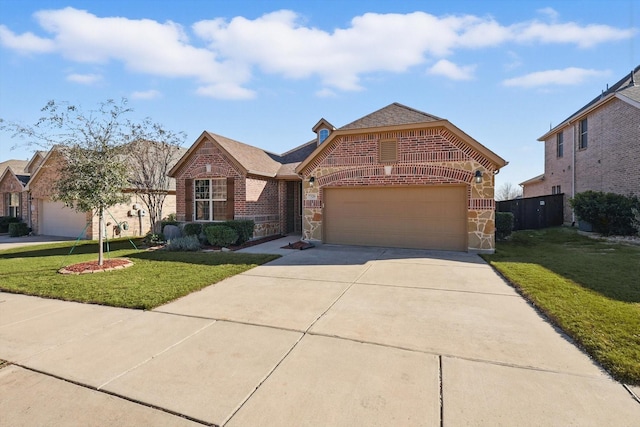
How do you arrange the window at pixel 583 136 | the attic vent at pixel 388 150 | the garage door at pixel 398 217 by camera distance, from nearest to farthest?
the garage door at pixel 398 217
the attic vent at pixel 388 150
the window at pixel 583 136

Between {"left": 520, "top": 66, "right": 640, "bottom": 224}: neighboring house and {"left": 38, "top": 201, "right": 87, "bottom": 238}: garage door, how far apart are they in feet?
88.7

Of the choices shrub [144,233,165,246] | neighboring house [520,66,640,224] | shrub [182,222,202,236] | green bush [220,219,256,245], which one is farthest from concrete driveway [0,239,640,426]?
neighboring house [520,66,640,224]

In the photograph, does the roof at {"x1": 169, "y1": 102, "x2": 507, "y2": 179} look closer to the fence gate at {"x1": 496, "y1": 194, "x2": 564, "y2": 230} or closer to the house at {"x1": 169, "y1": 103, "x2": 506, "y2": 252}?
the house at {"x1": 169, "y1": 103, "x2": 506, "y2": 252}

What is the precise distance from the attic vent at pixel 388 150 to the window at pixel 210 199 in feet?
23.4

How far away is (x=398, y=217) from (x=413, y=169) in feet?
6.00

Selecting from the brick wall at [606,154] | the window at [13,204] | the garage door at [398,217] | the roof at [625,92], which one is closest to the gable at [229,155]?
the garage door at [398,217]

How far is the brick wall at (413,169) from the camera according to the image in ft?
35.4

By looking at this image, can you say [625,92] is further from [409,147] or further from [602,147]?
[409,147]

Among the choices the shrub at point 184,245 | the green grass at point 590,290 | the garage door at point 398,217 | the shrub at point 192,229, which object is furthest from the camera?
the shrub at point 192,229

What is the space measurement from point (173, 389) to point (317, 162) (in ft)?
35.1

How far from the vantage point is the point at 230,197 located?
14.2 metres

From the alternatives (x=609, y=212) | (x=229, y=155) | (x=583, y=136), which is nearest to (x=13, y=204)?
(x=229, y=155)

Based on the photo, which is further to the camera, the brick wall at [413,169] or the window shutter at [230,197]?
the window shutter at [230,197]

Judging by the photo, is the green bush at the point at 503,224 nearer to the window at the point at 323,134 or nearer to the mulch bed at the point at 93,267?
the window at the point at 323,134
